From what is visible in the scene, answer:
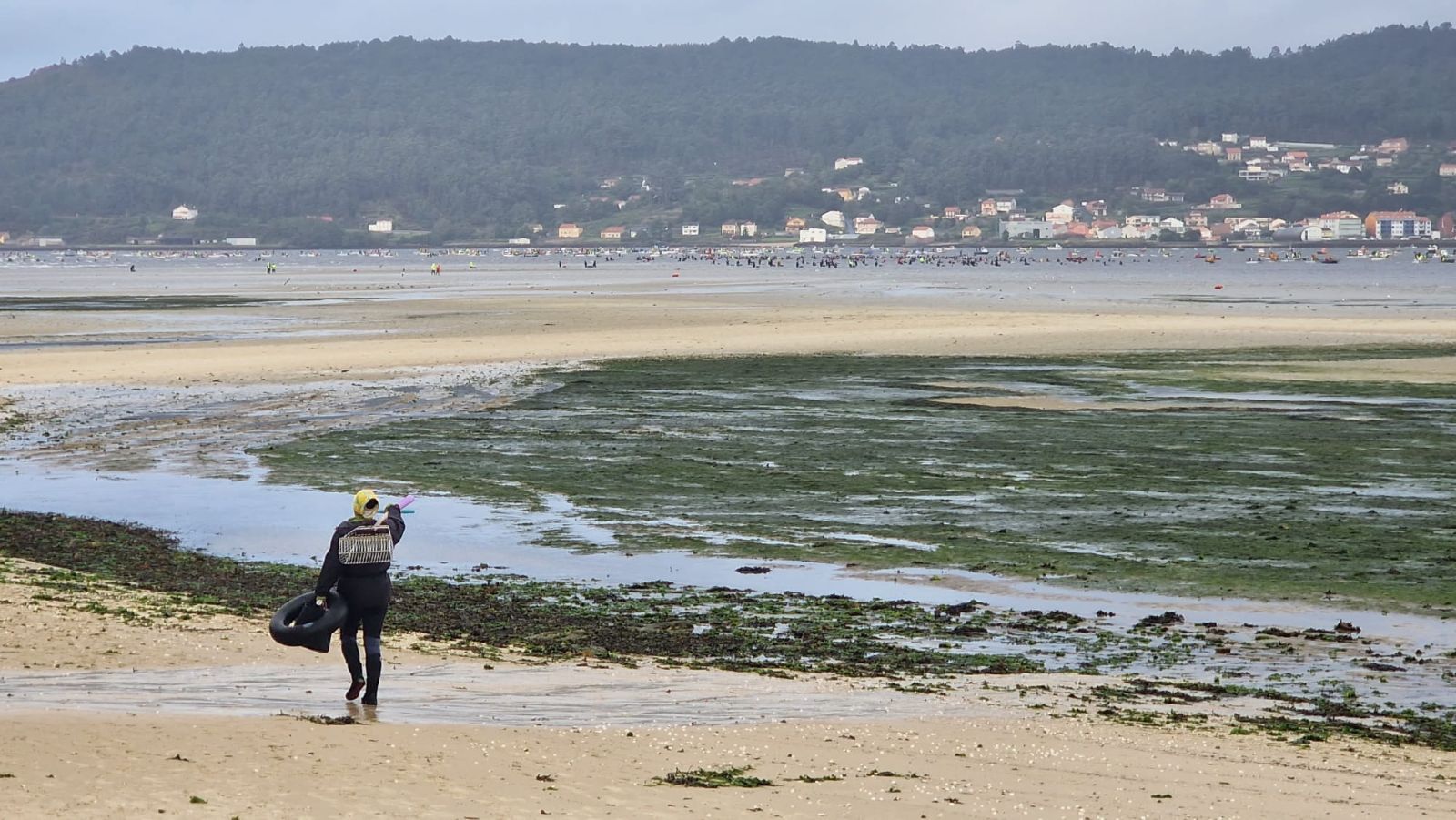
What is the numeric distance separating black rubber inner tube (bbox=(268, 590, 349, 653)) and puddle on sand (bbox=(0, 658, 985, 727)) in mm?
418

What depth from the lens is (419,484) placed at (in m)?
25.1

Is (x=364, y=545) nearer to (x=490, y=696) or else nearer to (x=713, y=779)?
(x=490, y=696)

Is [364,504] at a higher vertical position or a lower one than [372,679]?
higher

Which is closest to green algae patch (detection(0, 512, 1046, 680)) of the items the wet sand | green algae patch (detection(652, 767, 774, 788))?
the wet sand

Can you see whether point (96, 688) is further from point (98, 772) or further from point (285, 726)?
point (98, 772)

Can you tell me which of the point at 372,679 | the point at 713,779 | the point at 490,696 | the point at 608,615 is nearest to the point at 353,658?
the point at 372,679

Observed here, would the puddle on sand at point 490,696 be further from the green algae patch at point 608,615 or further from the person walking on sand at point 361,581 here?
the green algae patch at point 608,615

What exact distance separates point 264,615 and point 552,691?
3.98 m

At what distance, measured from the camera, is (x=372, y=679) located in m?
12.3

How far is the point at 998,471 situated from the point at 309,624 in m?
15.0

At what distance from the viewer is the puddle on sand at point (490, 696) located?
12.1m

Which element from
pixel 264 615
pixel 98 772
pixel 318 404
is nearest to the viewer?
pixel 98 772

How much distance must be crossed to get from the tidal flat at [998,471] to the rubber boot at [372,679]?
784 cm

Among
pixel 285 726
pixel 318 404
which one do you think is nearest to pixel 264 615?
pixel 285 726
